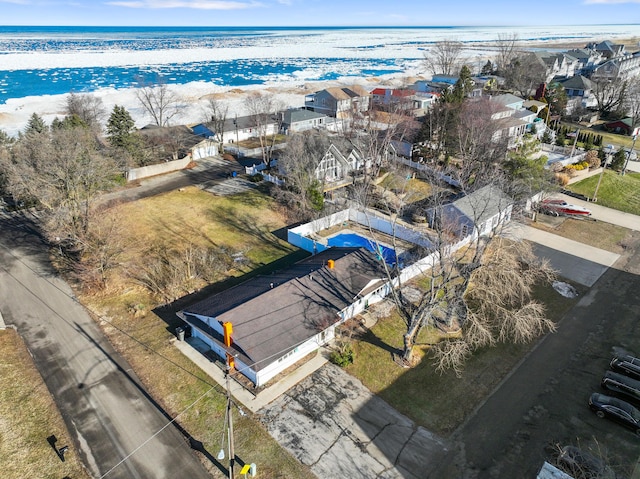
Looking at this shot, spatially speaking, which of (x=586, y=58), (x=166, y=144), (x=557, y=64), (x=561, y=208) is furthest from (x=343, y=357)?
(x=586, y=58)

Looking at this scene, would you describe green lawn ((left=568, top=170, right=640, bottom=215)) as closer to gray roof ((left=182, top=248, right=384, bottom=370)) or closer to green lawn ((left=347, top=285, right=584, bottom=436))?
green lawn ((left=347, top=285, right=584, bottom=436))

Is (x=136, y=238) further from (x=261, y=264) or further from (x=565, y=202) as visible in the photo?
(x=565, y=202)

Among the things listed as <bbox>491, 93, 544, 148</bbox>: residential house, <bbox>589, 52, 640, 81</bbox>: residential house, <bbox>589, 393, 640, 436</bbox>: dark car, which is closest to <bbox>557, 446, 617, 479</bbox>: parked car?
<bbox>589, 393, 640, 436</bbox>: dark car

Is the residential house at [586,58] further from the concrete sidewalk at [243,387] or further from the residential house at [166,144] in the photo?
the concrete sidewalk at [243,387]

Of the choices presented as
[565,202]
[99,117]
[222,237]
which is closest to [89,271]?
[222,237]

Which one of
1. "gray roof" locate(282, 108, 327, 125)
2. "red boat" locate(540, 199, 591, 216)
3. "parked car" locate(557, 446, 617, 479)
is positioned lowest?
"parked car" locate(557, 446, 617, 479)

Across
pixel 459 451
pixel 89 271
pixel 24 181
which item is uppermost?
pixel 24 181
